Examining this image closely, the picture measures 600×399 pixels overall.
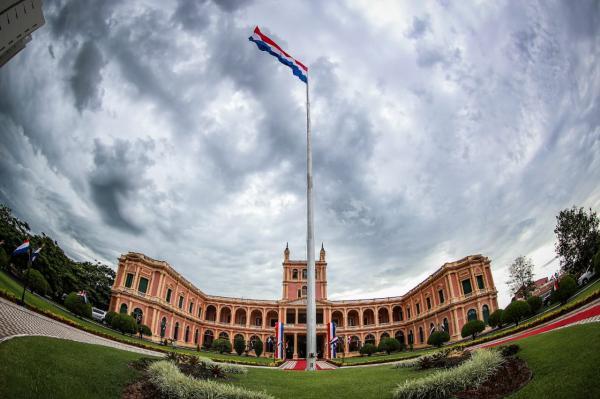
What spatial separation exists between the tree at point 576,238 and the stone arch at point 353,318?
110 ft

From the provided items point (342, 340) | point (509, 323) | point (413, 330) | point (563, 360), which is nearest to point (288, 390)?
point (563, 360)

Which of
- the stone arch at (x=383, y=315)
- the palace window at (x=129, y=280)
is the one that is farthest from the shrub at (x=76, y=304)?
A: the stone arch at (x=383, y=315)

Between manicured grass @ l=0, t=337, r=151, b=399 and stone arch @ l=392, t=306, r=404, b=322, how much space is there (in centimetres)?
5528

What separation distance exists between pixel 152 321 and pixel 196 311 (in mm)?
15034

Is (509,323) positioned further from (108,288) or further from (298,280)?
(108,288)

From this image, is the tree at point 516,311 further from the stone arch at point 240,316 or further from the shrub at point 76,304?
the stone arch at point 240,316

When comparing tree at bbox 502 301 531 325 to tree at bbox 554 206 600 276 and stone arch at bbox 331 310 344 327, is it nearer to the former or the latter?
tree at bbox 554 206 600 276

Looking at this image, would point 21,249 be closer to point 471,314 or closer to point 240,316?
point 471,314

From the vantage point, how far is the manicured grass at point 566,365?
15.3 feet

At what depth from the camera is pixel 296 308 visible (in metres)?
55.7

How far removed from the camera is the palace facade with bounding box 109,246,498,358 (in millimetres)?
36719

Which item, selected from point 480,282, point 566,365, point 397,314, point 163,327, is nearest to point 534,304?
point 480,282

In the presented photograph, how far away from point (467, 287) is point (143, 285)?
128ft

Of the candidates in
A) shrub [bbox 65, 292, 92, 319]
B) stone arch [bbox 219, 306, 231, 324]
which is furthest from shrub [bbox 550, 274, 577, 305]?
stone arch [bbox 219, 306, 231, 324]
